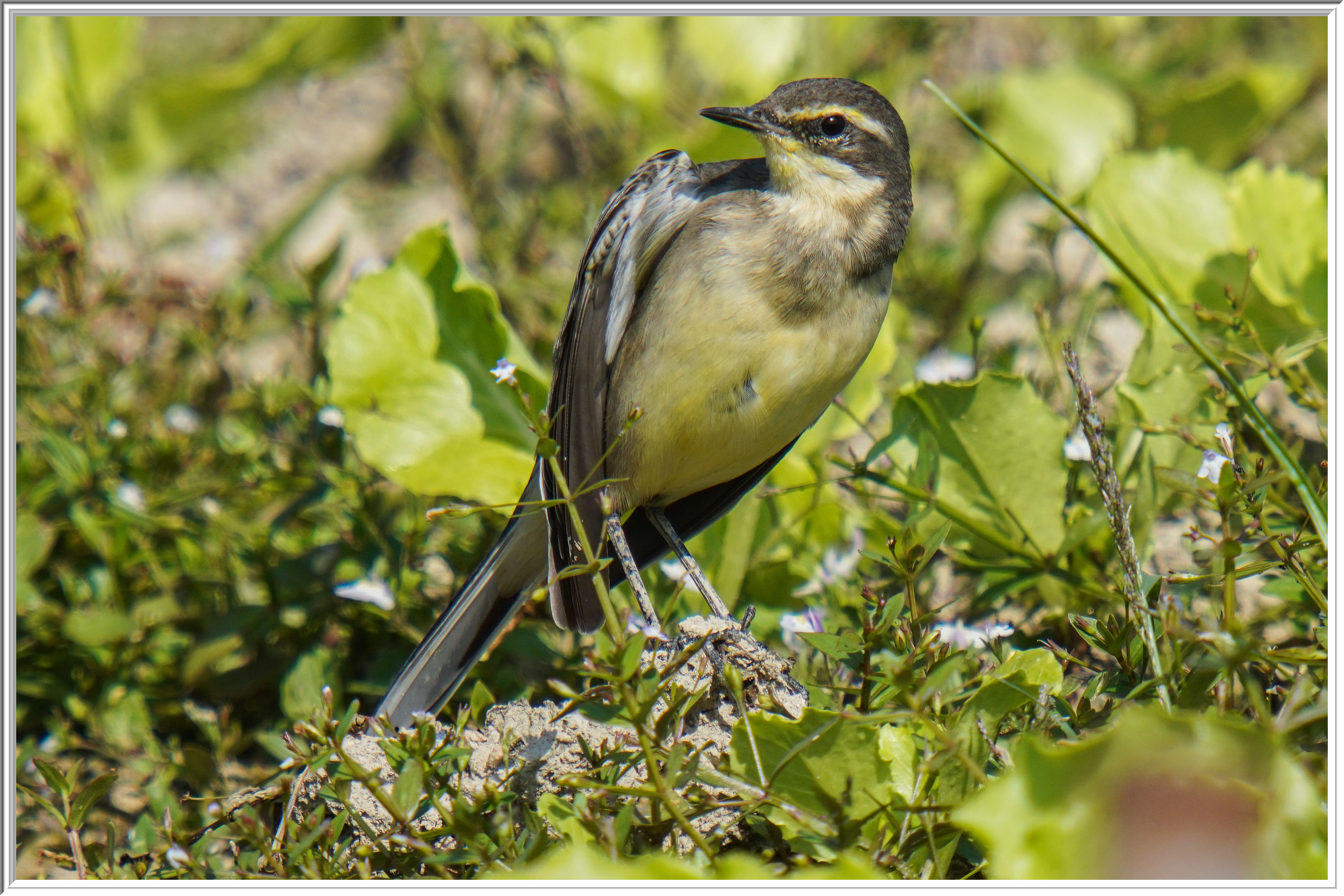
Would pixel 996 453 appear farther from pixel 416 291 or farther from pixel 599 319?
pixel 416 291

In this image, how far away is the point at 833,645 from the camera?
2.08 meters

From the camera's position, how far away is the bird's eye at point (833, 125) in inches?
119

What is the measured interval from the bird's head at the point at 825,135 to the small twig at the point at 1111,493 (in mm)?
1063

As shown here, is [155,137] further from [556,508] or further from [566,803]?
[566,803]

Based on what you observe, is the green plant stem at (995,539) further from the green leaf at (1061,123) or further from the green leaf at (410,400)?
the green leaf at (1061,123)

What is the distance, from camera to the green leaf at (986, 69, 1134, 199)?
4887mm

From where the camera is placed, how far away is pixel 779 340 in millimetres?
2791

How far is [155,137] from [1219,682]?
5.20 metres

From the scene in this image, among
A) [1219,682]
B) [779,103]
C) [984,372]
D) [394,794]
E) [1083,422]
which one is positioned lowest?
[394,794]

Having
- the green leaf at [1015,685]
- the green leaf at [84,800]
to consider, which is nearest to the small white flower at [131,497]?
the green leaf at [84,800]

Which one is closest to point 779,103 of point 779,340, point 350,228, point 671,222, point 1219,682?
point 671,222

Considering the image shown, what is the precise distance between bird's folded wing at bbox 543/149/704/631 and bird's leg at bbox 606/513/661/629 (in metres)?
0.09

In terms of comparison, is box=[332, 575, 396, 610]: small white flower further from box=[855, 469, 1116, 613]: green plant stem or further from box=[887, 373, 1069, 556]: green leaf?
Result: box=[887, 373, 1069, 556]: green leaf

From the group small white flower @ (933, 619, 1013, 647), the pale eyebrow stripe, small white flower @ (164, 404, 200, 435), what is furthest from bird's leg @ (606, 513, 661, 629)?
small white flower @ (164, 404, 200, 435)
